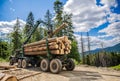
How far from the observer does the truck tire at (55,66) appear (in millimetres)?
11133

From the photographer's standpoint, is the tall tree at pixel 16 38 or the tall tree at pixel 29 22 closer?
the tall tree at pixel 16 38

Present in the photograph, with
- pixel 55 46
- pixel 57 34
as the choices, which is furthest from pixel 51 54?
pixel 57 34

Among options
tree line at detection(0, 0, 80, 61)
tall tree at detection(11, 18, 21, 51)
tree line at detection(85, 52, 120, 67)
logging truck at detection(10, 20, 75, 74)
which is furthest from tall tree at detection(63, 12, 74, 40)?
logging truck at detection(10, 20, 75, 74)

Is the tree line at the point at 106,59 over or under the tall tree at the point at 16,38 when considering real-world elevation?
Answer: under

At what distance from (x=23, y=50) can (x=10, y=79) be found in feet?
33.1

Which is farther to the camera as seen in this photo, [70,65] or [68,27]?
[68,27]

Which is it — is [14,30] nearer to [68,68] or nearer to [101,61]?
[101,61]

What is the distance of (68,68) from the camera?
518 inches

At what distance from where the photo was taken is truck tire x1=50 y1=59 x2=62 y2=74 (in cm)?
1113

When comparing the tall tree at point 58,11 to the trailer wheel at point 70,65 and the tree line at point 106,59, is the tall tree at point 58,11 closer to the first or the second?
the tree line at point 106,59

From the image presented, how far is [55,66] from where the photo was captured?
37.6ft

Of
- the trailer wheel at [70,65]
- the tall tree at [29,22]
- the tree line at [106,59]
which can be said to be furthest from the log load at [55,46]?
the tall tree at [29,22]

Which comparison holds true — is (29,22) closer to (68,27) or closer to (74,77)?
(68,27)

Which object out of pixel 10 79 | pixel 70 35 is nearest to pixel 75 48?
pixel 70 35
